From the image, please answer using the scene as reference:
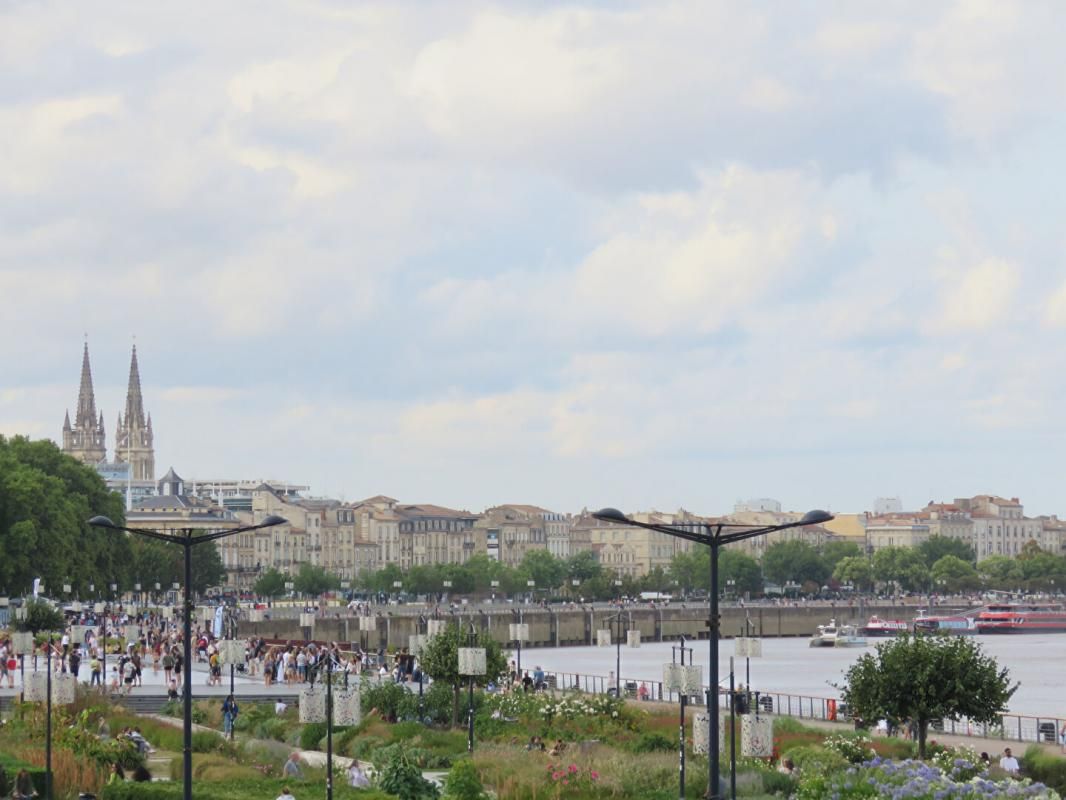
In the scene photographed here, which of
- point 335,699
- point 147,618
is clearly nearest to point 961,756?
point 335,699

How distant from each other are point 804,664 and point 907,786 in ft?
305

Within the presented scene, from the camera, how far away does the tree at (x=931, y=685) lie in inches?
1597

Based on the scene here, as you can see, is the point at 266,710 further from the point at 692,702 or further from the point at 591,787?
the point at 591,787

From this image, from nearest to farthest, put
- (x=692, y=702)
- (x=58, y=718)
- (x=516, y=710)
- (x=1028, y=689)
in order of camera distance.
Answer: (x=58, y=718) → (x=516, y=710) → (x=692, y=702) → (x=1028, y=689)

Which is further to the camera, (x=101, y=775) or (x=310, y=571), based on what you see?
(x=310, y=571)

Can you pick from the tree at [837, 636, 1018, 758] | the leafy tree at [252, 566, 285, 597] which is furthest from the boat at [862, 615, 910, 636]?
the tree at [837, 636, 1018, 758]

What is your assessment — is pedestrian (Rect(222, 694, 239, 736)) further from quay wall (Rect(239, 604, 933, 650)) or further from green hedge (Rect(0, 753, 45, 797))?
quay wall (Rect(239, 604, 933, 650))

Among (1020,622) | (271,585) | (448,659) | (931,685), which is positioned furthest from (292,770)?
(271,585)

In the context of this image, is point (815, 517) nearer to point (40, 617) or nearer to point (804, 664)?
point (40, 617)

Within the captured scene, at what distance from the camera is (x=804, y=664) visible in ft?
386

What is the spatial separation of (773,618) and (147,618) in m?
75.0

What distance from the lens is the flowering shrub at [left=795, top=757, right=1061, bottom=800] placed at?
2536 centimetres

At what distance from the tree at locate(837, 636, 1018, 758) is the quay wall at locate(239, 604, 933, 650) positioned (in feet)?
216

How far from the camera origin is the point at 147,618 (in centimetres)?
10931
